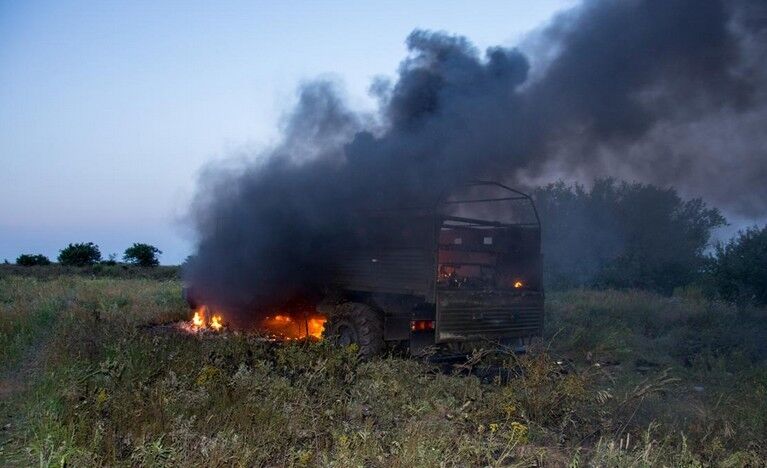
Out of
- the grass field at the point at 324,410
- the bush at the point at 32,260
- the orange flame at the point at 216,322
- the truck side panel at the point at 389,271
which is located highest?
the bush at the point at 32,260

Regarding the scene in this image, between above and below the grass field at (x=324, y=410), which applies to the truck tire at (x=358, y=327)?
above

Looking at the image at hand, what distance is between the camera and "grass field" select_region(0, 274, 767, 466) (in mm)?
4484

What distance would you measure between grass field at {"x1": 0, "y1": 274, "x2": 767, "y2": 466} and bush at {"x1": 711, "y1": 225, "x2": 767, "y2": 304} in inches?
267

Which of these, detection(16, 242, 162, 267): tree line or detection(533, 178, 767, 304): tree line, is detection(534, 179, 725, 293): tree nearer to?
detection(533, 178, 767, 304): tree line

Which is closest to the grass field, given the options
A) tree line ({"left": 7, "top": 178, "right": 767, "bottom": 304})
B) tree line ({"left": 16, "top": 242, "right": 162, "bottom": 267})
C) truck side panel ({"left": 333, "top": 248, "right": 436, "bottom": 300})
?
truck side panel ({"left": 333, "top": 248, "right": 436, "bottom": 300})

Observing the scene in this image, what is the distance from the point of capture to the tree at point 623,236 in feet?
89.5

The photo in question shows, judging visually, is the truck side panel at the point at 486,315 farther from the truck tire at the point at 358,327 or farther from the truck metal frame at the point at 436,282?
the truck tire at the point at 358,327

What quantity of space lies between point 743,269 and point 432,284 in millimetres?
9797

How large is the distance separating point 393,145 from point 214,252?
17.0 ft

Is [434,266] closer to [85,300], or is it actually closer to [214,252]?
A: [214,252]

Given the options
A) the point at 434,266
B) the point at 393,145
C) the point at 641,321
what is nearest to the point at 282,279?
the point at 393,145

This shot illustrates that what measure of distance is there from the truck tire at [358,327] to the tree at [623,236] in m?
17.1

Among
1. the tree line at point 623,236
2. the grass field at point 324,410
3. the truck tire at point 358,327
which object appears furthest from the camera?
the tree line at point 623,236

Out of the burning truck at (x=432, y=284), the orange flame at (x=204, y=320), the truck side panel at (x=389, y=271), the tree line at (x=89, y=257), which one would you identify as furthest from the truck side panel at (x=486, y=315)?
the tree line at (x=89, y=257)
